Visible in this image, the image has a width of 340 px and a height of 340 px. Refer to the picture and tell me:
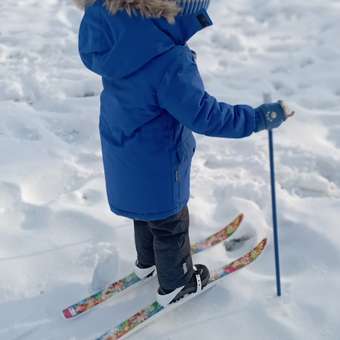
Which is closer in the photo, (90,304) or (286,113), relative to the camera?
(286,113)

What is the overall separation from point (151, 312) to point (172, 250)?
0.91ft

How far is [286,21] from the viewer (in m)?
5.00

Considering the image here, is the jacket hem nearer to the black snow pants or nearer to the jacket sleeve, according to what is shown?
the black snow pants

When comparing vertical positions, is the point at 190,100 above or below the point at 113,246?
above

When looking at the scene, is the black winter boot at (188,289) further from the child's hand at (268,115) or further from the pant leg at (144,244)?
the child's hand at (268,115)

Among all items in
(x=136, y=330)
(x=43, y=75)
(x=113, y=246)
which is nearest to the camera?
(x=136, y=330)

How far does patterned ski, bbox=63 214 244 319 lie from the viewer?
249 centimetres

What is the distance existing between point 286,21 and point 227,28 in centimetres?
49

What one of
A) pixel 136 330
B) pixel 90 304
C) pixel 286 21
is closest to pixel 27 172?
pixel 90 304

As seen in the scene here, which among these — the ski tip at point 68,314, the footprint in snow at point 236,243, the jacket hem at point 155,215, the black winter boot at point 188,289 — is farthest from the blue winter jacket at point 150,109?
the footprint in snow at point 236,243

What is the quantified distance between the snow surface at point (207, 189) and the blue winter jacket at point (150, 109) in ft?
1.67

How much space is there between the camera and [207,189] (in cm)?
319

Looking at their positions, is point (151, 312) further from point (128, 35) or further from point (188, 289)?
point (128, 35)

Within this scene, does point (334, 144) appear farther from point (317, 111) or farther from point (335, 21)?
point (335, 21)
